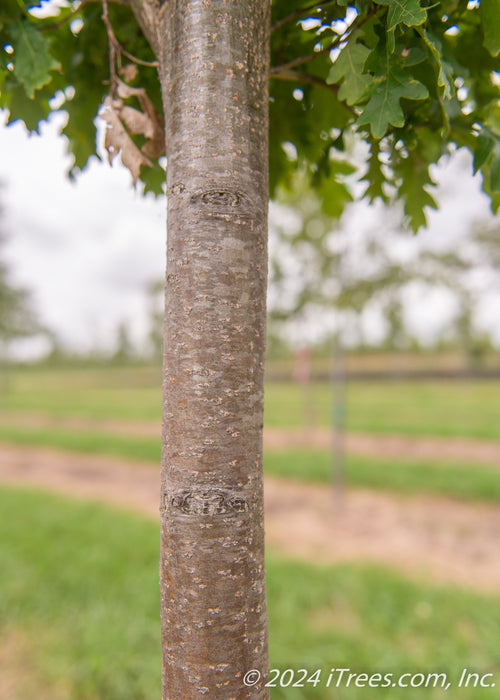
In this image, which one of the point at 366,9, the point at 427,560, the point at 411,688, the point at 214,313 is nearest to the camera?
the point at 214,313

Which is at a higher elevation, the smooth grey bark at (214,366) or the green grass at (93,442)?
the smooth grey bark at (214,366)

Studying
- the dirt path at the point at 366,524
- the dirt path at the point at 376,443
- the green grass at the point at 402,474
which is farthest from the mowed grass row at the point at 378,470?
the dirt path at the point at 376,443

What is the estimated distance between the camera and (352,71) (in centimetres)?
110

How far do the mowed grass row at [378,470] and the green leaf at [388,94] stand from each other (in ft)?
21.1

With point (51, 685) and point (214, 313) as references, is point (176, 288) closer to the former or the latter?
point (214, 313)

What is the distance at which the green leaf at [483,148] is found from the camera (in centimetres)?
120

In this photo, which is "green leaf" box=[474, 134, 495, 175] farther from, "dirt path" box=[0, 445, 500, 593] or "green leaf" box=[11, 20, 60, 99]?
"dirt path" box=[0, 445, 500, 593]

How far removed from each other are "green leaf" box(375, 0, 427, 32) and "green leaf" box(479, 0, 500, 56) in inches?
10.3

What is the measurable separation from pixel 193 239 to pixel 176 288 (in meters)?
0.09

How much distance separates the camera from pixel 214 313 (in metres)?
0.89

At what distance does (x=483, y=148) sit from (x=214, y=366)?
2.86 feet

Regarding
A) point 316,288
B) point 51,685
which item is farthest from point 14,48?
point 316,288

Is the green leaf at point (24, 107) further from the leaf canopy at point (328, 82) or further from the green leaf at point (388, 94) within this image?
the green leaf at point (388, 94)

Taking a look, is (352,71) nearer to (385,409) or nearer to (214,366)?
(214,366)
